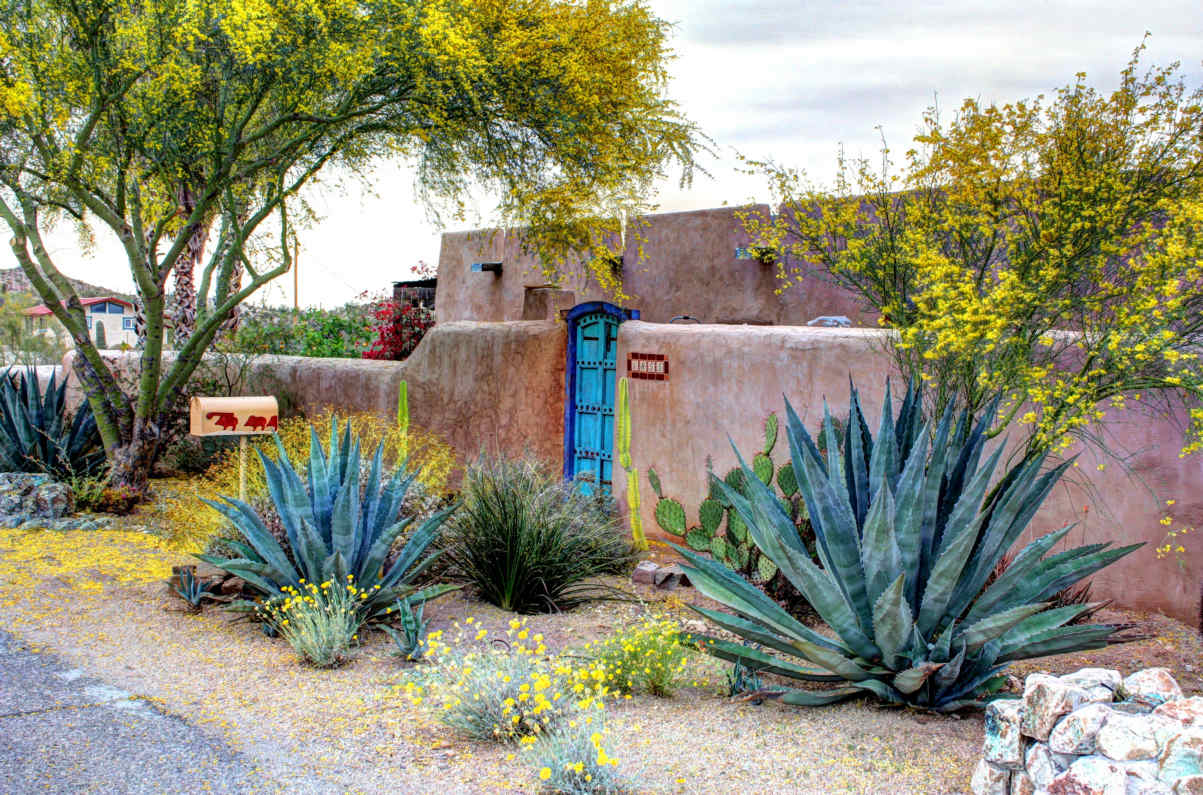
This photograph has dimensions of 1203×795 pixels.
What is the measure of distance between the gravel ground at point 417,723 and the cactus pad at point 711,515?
1376 mm

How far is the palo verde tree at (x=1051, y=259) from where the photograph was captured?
5.70m

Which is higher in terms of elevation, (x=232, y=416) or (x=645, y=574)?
(x=232, y=416)

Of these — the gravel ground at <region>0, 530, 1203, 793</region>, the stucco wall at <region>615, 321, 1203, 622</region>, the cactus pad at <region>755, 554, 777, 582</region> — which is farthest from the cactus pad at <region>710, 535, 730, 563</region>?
the gravel ground at <region>0, 530, 1203, 793</region>

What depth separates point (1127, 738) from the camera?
11.5 feet

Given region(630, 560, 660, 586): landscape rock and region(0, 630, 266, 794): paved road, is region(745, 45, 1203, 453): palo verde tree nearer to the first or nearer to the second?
region(630, 560, 660, 586): landscape rock

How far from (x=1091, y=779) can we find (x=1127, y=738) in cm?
19

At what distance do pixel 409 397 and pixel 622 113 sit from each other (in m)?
4.11

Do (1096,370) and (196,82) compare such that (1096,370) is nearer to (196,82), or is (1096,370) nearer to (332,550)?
(332,550)

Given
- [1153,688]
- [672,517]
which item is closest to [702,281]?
[672,517]

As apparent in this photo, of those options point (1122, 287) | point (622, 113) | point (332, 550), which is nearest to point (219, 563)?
point (332, 550)

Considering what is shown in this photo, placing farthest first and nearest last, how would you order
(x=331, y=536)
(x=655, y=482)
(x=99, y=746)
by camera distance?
(x=655, y=482)
(x=331, y=536)
(x=99, y=746)

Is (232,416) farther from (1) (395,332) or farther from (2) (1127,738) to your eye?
(1) (395,332)

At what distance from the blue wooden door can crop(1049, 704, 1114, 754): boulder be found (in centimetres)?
676

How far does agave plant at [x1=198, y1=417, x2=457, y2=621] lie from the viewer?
6406mm
